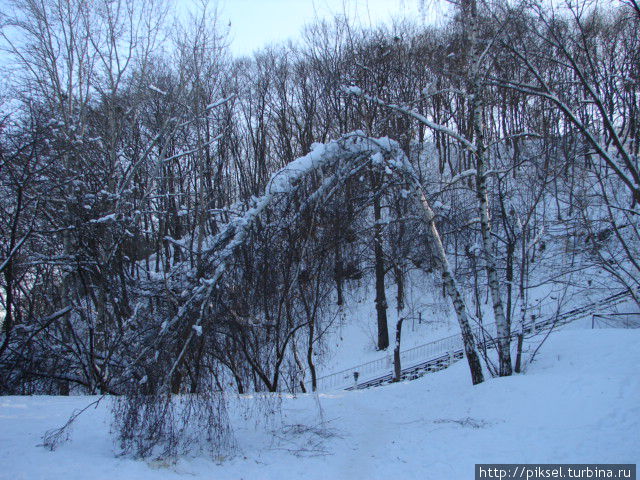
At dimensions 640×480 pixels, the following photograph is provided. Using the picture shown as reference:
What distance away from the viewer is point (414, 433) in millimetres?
6391

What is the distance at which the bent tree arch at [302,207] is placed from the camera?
15.1 ft

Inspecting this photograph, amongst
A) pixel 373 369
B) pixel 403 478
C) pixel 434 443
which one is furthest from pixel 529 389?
pixel 373 369

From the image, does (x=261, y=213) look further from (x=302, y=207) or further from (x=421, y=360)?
(x=421, y=360)

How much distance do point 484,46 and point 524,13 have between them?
885 millimetres

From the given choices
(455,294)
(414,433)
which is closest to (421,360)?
(455,294)

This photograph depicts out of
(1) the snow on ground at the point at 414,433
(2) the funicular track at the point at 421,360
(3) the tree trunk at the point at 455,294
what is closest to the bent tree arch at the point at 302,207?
(3) the tree trunk at the point at 455,294

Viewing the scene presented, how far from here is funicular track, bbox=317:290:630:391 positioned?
15320mm

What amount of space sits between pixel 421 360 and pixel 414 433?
1077 centimetres

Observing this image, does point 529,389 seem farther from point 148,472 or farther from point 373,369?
point 373,369

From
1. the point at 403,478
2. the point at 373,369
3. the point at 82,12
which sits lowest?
the point at 373,369

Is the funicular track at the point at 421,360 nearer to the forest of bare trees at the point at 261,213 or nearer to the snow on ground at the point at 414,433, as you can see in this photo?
the forest of bare trees at the point at 261,213

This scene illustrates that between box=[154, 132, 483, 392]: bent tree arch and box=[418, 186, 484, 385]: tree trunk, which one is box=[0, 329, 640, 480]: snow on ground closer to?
box=[418, 186, 484, 385]: tree trunk

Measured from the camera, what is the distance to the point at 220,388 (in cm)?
506

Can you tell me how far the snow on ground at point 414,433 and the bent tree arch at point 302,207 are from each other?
121 cm
